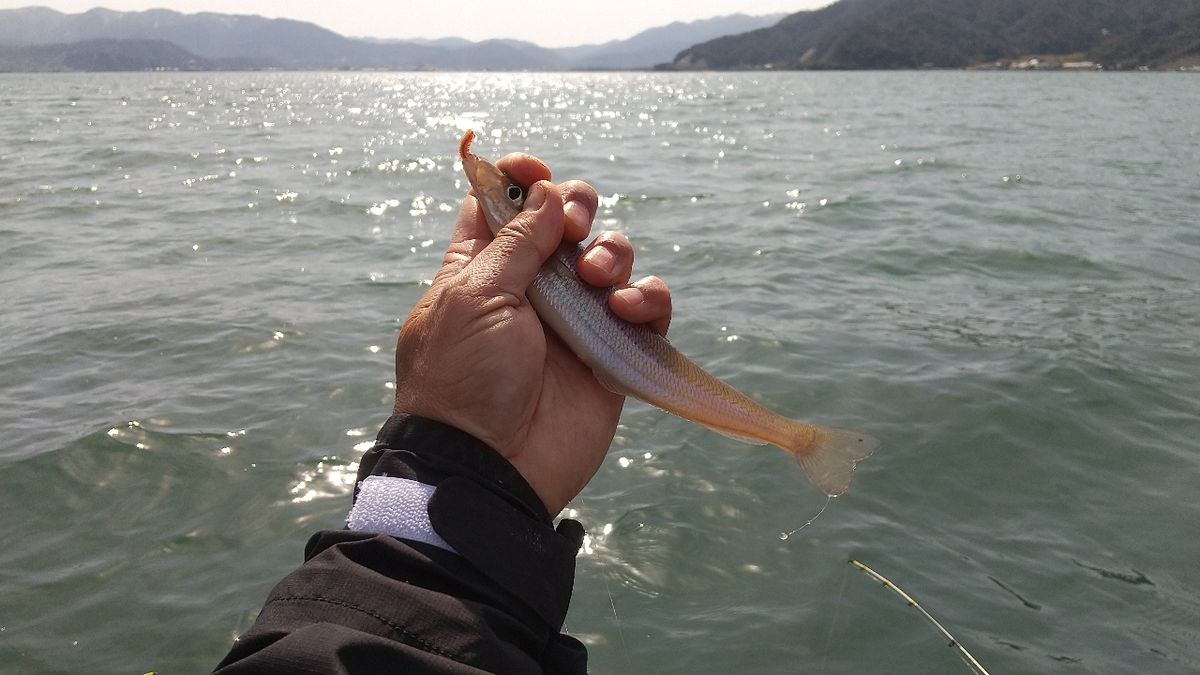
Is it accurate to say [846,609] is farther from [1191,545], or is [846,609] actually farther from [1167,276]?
[1167,276]

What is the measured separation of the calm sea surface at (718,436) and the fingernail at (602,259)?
244 cm

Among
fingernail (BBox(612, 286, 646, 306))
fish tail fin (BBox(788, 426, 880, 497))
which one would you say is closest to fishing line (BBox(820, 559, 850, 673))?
Result: fish tail fin (BBox(788, 426, 880, 497))

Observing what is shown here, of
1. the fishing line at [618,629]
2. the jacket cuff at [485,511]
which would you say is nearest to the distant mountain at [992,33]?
the fishing line at [618,629]

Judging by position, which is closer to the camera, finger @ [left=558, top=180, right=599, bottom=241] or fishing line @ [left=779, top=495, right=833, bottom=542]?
finger @ [left=558, top=180, right=599, bottom=241]

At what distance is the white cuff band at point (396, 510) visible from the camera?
238cm

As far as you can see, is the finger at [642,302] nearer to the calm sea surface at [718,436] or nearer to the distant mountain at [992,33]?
the calm sea surface at [718,436]

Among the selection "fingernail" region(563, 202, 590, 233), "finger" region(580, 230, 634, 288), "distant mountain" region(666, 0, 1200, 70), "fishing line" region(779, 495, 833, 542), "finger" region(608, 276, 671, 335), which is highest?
"distant mountain" region(666, 0, 1200, 70)

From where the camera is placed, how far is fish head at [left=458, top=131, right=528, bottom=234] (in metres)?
3.89

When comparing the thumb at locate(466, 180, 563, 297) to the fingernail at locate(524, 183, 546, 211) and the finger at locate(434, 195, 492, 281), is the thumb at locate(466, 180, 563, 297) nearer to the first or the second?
the fingernail at locate(524, 183, 546, 211)

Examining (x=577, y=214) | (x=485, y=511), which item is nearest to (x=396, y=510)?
(x=485, y=511)

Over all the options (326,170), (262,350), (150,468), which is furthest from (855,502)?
(326,170)

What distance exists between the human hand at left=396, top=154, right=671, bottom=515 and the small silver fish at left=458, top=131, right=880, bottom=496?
94 mm

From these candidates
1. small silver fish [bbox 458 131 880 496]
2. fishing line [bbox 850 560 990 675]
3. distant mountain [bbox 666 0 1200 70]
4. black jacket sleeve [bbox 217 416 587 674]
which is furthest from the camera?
distant mountain [bbox 666 0 1200 70]

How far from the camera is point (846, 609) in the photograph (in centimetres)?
507
